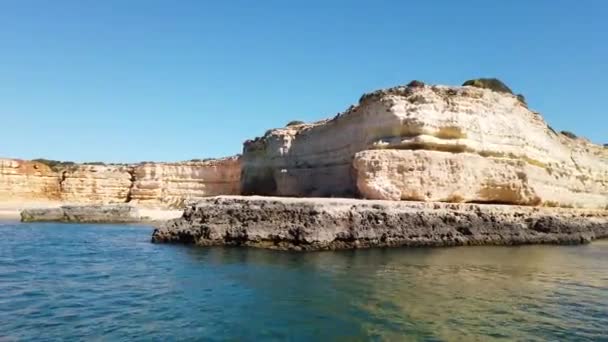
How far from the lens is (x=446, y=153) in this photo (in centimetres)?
2170

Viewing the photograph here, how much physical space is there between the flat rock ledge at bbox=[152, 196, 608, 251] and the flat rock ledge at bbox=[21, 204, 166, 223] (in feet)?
51.6

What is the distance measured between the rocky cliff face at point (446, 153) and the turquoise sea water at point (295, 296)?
20.9 ft

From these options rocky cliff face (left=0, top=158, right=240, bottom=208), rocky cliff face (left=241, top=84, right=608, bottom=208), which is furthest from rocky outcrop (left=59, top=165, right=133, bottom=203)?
rocky cliff face (left=241, top=84, right=608, bottom=208)

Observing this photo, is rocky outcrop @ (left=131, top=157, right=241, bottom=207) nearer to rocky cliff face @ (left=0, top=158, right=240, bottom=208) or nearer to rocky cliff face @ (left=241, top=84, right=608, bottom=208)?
rocky cliff face @ (left=0, top=158, right=240, bottom=208)

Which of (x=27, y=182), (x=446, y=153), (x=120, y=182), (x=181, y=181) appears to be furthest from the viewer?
(x=181, y=181)

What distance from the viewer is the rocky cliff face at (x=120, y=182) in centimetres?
4012

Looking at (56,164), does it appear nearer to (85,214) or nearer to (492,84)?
(85,214)

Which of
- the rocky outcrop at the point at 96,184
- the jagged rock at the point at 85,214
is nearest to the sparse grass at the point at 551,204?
the jagged rock at the point at 85,214

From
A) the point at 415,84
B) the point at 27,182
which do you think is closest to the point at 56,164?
the point at 27,182

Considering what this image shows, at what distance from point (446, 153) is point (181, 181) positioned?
92.6 feet

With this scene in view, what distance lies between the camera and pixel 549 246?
19.1m

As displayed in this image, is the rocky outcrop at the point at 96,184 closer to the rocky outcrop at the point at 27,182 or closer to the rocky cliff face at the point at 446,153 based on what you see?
the rocky outcrop at the point at 27,182

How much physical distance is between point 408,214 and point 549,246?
264 inches

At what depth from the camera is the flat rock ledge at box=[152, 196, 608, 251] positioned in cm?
1505
